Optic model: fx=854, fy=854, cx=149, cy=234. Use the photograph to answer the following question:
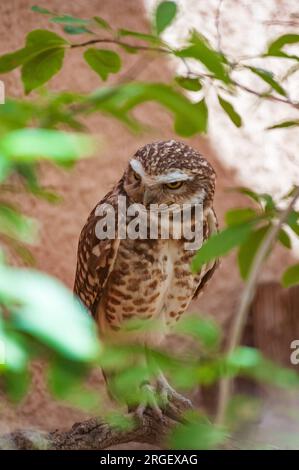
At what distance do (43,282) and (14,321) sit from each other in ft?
0.18

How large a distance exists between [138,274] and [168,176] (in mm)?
384

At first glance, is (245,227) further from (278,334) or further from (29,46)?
(278,334)

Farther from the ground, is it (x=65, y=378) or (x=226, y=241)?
(x=226, y=241)

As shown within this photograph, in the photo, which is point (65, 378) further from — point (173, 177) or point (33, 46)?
point (173, 177)

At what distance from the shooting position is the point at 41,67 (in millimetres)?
1607

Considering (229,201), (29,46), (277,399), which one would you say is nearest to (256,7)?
(229,201)

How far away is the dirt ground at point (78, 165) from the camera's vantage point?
3.57 metres

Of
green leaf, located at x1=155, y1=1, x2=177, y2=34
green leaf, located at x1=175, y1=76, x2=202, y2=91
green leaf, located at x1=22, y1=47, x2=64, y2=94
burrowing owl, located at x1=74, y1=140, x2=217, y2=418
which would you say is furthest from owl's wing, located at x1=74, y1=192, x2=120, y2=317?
green leaf, located at x1=155, y1=1, x2=177, y2=34

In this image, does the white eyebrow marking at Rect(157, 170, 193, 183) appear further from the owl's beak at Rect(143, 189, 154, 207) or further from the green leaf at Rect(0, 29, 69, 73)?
the green leaf at Rect(0, 29, 69, 73)

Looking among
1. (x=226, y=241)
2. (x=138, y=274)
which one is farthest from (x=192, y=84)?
(x=138, y=274)

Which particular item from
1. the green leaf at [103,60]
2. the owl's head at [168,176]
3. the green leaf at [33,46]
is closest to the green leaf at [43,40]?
the green leaf at [33,46]

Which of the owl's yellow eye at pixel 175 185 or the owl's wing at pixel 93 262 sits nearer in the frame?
the owl's yellow eye at pixel 175 185

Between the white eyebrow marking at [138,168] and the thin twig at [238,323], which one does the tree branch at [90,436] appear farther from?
the thin twig at [238,323]

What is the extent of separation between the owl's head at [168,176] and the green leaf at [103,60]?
0.62 meters
